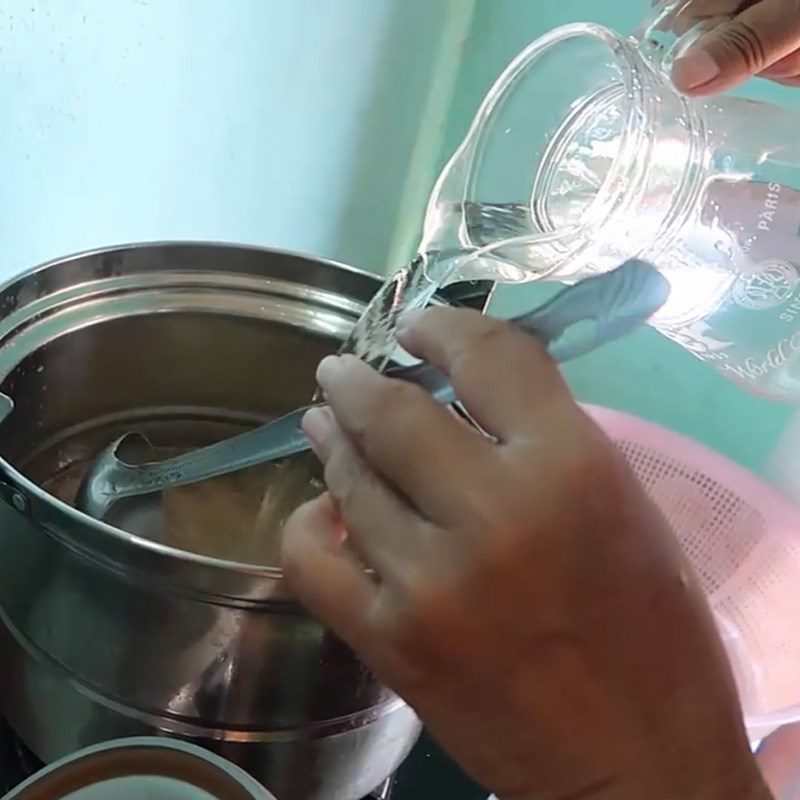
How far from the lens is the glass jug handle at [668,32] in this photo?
523 millimetres

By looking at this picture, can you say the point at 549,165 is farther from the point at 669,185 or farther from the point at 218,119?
the point at 218,119

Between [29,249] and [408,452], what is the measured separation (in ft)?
1.41

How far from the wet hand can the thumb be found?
0.19 metres

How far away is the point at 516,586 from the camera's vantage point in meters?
0.32

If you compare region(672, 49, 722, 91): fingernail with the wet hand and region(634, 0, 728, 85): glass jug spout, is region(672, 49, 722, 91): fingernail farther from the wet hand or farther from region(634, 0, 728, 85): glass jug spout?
the wet hand

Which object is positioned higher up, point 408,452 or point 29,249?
point 408,452

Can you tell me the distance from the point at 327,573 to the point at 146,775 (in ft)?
0.52

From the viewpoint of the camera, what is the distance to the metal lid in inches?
17.4

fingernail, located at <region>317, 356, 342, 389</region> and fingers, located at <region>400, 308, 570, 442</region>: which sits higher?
fingers, located at <region>400, 308, 570, 442</region>

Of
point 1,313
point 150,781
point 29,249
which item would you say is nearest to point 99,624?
point 150,781

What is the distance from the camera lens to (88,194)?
27.7 inches

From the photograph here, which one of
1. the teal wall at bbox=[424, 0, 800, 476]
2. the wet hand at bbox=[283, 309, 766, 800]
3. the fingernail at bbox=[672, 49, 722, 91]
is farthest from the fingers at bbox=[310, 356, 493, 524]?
the teal wall at bbox=[424, 0, 800, 476]

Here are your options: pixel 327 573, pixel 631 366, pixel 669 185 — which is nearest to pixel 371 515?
pixel 327 573

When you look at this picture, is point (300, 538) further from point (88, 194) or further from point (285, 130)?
point (285, 130)
